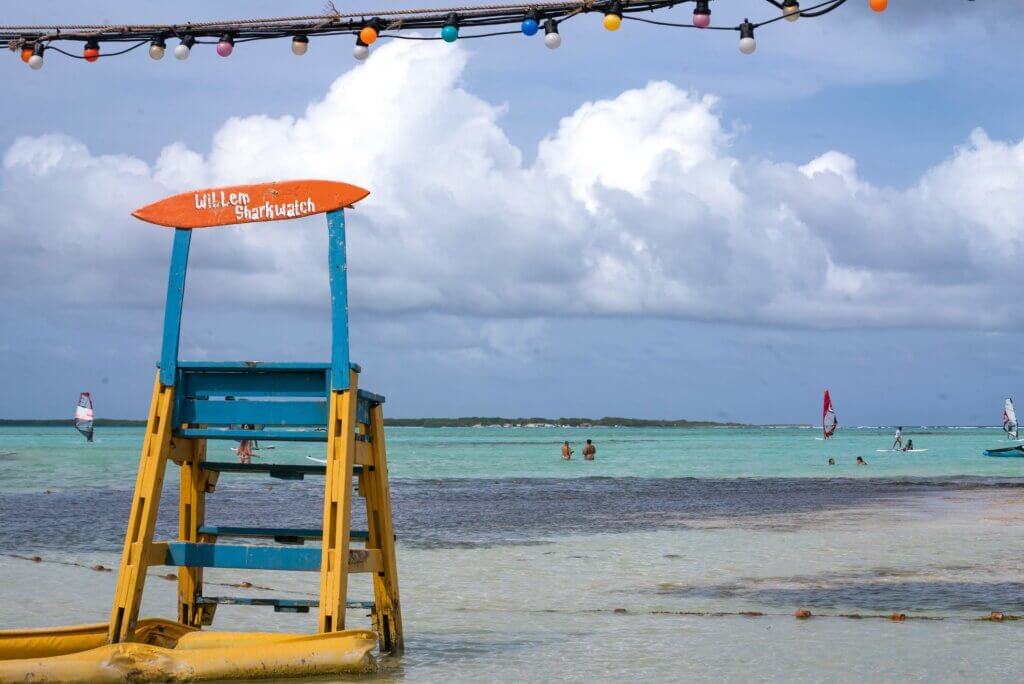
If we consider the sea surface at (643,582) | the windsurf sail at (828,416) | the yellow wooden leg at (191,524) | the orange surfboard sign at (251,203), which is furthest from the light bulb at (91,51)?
the windsurf sail at (828,416)

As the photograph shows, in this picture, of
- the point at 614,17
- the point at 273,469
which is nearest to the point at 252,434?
the point at 273,469

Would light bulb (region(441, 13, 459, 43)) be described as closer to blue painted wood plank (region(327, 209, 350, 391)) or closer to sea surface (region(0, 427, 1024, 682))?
blue painted wood plank (region(327, 209, 350, 391))

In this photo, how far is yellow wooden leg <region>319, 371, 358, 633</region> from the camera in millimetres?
7078

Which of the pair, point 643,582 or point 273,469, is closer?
point 273,469

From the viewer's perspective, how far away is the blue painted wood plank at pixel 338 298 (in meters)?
7.26

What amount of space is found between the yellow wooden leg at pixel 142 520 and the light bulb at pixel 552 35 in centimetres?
339

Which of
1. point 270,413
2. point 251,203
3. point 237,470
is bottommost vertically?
point 237,470

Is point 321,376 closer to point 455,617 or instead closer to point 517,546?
point 455,617

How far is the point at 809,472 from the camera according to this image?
50594 millimetres

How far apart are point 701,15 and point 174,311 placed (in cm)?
394

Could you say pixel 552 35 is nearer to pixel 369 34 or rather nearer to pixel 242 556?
pixel 369 34

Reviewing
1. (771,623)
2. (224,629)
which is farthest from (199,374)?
(771,623)

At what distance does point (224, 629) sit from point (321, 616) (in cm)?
276

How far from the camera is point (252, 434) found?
7574 millimetres
